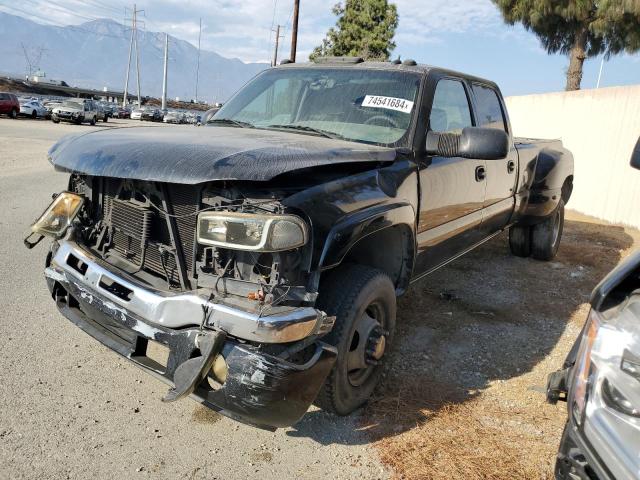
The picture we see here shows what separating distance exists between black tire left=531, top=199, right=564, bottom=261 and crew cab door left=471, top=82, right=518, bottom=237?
1.40 metres

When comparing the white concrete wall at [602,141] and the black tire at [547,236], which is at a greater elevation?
the white concrete wall at [602,141]

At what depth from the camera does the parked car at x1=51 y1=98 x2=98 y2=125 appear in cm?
3159

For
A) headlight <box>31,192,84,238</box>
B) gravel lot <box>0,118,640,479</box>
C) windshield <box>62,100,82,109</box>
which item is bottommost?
gravel lot <box>0,118,640,479</box>

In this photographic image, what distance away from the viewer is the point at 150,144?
251cm

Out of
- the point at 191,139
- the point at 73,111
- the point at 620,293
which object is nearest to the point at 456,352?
the point at 620,293

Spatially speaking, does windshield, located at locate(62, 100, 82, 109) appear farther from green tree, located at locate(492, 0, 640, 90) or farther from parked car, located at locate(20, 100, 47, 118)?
green tree, located at locate(492, 0, 640, 90)

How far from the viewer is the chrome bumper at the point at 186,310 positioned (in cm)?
203

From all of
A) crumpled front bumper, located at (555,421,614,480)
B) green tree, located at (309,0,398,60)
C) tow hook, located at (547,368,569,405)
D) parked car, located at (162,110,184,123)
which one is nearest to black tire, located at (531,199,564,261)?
tow hook, located at (547,368,569,405)

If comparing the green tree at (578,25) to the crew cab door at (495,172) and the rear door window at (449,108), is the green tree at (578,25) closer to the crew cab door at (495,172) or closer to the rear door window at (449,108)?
the crew cab door at (495,172)

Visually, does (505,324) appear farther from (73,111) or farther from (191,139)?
(73,111)

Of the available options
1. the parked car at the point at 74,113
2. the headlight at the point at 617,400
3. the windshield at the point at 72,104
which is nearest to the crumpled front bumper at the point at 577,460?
the headlight at the point at 617,400

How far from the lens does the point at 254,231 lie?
6.91 ft

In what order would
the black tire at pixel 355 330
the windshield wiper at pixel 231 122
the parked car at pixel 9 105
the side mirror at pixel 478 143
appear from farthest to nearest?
the parked car at pixel 9 105
the windshield wiper at pixel 231 122
the side mirror at pixel 478 143
the black tire at pixel 355 330

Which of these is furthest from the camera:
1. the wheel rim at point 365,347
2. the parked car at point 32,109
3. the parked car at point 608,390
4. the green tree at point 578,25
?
the parked car at point 32,109
